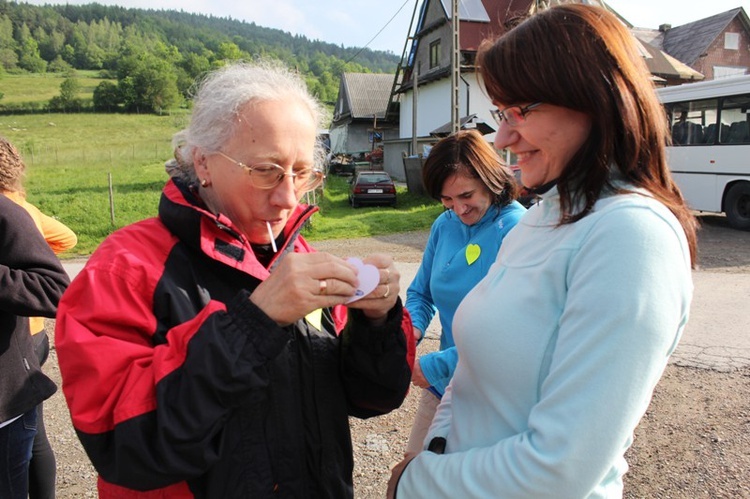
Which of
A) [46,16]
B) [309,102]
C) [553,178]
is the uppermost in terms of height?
[46,16]

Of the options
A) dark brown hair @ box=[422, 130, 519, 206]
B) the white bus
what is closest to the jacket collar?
dark brown hair @ box=[422, 130, 519, 206]

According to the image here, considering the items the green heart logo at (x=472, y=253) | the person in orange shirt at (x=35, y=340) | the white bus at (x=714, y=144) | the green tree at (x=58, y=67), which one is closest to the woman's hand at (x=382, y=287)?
the green heart logo at (x=472, y=253)

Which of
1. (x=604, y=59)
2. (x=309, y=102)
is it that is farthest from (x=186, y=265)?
(x=604, y=59)

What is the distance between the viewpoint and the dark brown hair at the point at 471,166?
2416 millimetres

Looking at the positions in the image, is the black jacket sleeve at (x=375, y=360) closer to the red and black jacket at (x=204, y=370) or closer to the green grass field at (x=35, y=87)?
the red and black jacket at (x=204, y=370)

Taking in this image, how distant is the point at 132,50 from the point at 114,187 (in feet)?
278

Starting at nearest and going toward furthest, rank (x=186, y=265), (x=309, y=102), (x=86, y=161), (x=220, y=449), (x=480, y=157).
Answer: (x=220, y=449) → (x=186, y=265) → (x=309, y=102) → (x=480, y=157) → (x=86, y=161)

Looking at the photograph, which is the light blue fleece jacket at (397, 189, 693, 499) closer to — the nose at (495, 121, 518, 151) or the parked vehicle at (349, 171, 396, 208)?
the nose at (495, 121, 518, 151)

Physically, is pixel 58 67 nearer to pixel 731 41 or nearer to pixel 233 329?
pixel 731 41

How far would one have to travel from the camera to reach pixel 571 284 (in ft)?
3.36

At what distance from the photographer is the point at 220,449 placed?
113 cm

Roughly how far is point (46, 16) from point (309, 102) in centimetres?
14328

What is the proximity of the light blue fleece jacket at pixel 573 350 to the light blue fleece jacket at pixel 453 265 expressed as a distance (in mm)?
900

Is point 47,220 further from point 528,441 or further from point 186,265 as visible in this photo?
point 528,441
